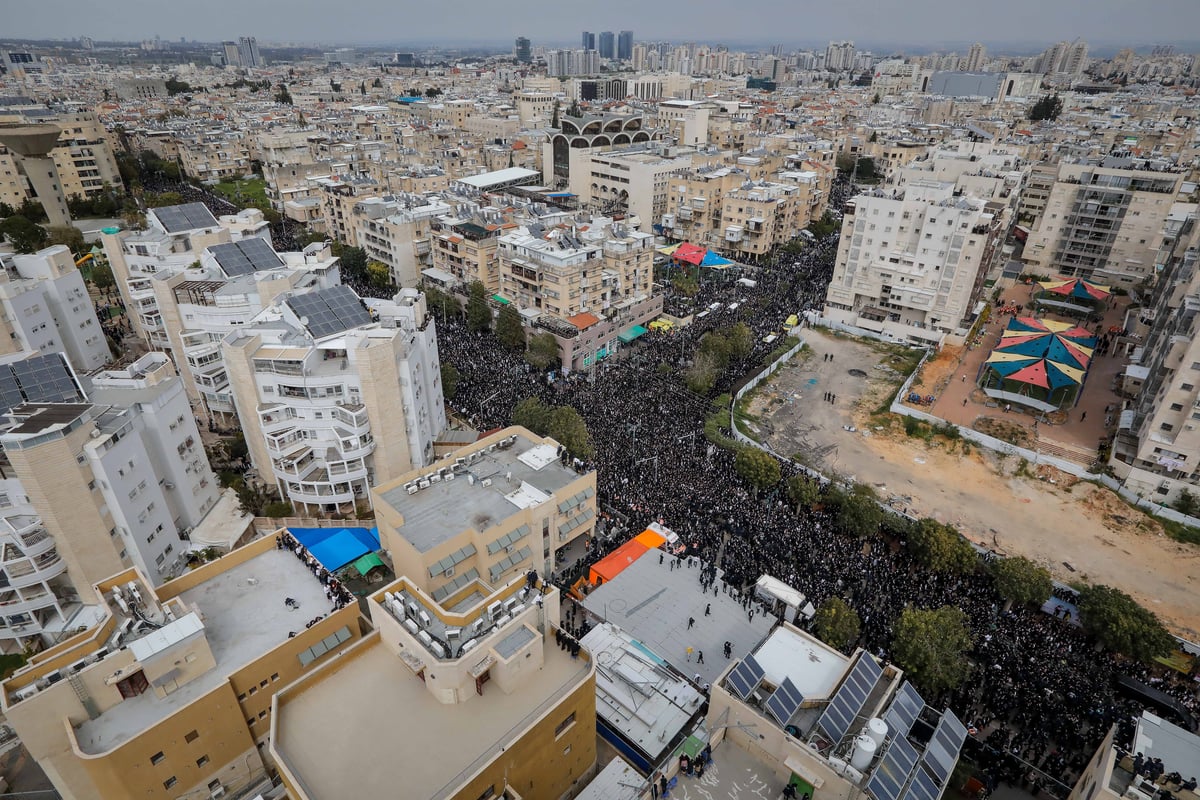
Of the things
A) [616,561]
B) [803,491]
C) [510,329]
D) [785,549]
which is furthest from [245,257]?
[785,549]

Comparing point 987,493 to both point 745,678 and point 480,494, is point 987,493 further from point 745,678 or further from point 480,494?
point 480,494

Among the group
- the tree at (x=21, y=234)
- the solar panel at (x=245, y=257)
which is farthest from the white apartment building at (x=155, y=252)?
the tree at (x=21, y=234)

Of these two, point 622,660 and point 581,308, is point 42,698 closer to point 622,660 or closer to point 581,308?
point 622,660

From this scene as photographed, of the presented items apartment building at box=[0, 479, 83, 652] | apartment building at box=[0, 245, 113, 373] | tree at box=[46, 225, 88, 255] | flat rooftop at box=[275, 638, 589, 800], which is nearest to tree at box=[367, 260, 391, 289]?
apartment building at box=[0, 245, 113, 373]

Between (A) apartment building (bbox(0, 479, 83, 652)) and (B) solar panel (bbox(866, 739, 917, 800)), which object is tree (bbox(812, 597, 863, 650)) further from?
(A) apartment building (bbox(0, 479, 83, 652))

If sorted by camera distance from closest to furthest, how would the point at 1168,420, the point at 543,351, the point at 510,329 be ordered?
the point at 1168,420 < the point at 543,351 < the point at 510,329
